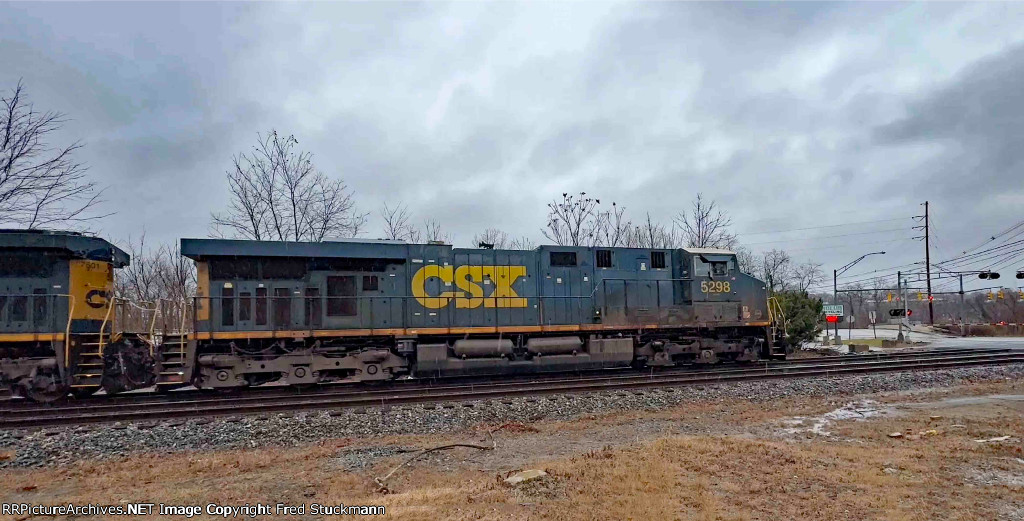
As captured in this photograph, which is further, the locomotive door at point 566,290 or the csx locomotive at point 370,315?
the locomotive door at point 566,290

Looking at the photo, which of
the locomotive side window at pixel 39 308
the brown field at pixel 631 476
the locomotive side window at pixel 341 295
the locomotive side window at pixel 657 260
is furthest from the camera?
the locomotive side window at pixel 657 260

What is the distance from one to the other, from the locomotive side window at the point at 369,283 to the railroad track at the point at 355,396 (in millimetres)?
2268

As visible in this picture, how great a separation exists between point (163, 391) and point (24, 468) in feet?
17.6

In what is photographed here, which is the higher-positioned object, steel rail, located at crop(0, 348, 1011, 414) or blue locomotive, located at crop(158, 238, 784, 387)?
blue locomotive, located at crop(158, 238, 784, 387)

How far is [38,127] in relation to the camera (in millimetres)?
13375

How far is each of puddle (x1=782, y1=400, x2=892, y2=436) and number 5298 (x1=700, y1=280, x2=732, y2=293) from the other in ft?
17.0

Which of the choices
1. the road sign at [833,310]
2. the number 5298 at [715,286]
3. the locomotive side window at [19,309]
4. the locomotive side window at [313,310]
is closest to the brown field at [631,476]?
the locomotive side window at [313,310]

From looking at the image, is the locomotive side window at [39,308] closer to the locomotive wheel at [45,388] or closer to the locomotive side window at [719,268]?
the locomotive wheel at [45,388]

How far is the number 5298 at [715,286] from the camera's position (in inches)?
632

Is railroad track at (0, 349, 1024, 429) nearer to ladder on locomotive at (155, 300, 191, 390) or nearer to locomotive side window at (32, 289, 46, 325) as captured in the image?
ladder on locomotive at (155, 300, 191, 390)

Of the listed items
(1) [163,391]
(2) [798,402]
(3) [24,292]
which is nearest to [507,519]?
(2) [798,402]

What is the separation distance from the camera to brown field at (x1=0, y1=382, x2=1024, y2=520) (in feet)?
16.9

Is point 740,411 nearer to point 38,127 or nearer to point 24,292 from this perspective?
point 24,292

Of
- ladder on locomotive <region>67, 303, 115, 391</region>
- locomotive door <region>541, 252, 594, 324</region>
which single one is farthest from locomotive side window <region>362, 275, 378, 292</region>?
ladder on locomotive <region>67, 303, 115, 391</region>
